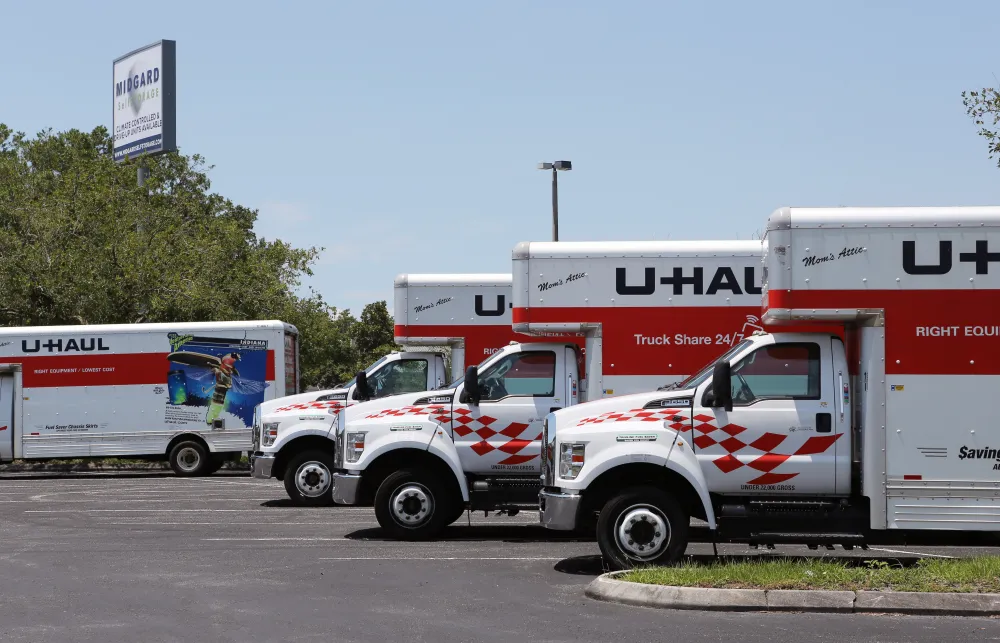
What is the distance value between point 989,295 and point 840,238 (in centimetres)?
129

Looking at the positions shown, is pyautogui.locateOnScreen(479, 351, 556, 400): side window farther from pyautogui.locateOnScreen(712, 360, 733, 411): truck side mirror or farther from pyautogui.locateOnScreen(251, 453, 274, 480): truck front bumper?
pyautogui.locateOnScreen(251, 453, 274, 480): truck front bumper

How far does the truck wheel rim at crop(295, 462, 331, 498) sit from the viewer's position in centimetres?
1847

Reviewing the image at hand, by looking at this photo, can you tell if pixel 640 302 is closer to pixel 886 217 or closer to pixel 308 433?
pixel 886 217

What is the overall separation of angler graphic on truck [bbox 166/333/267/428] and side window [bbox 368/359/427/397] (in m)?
7.99

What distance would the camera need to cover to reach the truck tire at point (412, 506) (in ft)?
46.2

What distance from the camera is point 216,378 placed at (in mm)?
26609

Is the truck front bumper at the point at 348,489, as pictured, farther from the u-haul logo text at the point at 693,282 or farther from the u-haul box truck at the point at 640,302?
→ the u-haul logo text at the point at 693,282

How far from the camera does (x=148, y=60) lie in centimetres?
4622

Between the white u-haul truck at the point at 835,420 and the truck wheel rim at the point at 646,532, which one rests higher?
the white u-haul truck at the point at 835,420

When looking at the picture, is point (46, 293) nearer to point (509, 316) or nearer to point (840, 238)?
point (509, 316)

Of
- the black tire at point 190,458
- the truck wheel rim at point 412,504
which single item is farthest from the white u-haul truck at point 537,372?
the black tire at point 190,458

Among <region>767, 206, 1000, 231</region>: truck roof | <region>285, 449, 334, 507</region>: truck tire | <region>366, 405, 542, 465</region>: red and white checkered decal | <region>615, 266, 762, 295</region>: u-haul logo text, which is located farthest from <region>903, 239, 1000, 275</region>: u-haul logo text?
<region>285, 449, 334, 507</region>: truck tire

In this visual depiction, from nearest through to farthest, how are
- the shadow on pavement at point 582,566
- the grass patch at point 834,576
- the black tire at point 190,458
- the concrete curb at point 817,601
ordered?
the concrete curb at point 817,601
the grass patch at point 834,576
the shadow on pavement at point 582,566
the black tire at point 190,458

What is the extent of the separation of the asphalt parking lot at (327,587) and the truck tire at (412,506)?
25 centimetres
